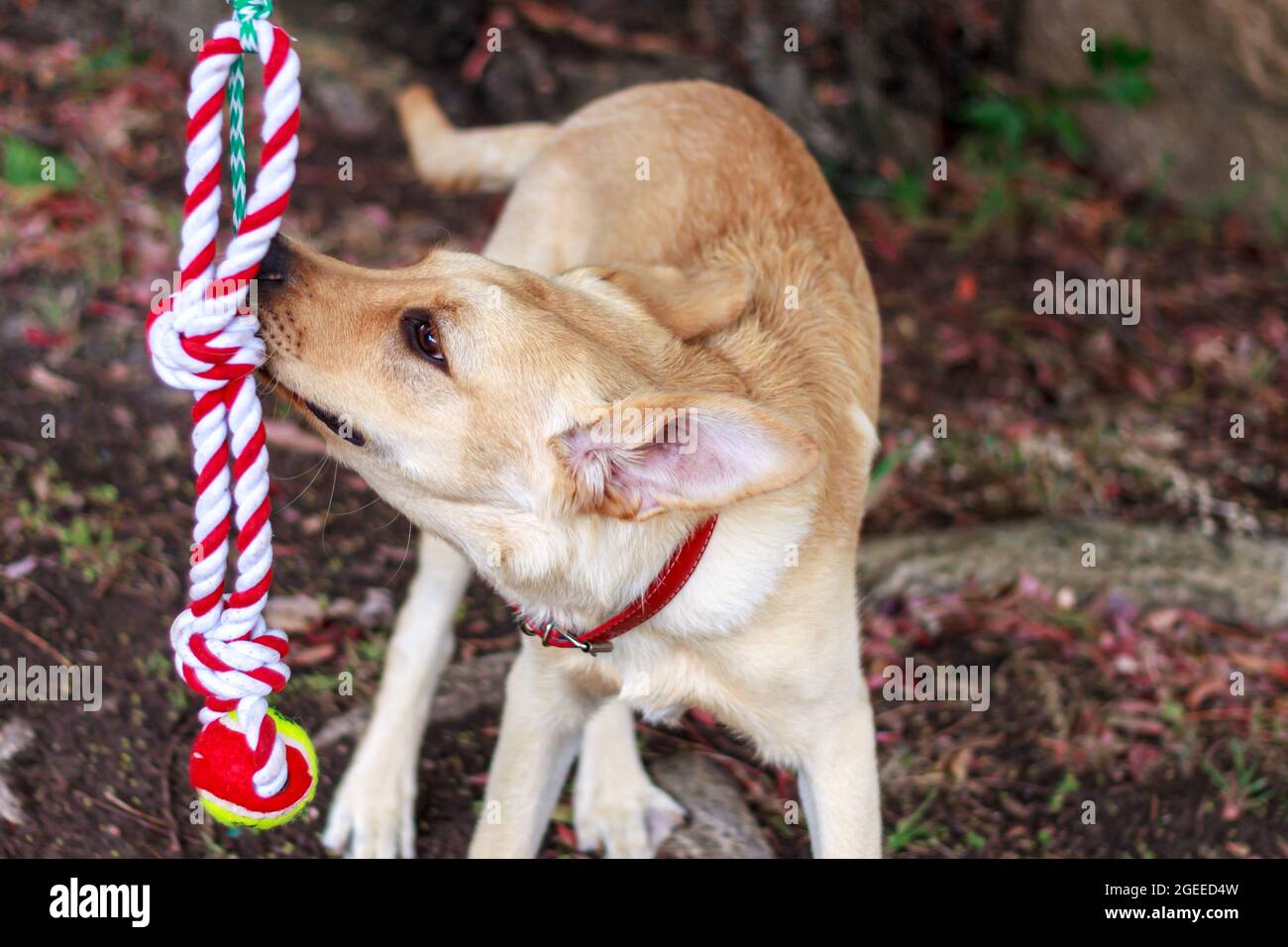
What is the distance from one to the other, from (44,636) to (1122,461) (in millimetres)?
4070

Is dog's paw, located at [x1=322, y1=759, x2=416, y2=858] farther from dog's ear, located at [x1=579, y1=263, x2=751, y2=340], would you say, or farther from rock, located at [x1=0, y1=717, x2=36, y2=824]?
dog's ear, located at [x1=579, y1=263, x2=751, y2=340]

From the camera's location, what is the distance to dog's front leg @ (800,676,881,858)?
3221 mm

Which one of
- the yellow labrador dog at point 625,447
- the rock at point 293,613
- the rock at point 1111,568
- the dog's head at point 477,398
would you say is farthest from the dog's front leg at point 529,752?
the rock at point 1111,568

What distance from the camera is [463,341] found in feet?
8.98

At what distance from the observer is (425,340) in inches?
Result: 108

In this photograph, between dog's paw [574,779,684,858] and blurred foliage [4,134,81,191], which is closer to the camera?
dog's paw [574,779,684,858]

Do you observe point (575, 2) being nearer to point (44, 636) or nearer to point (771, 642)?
point (44, 636)

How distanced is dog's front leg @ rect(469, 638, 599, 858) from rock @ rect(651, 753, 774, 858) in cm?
53

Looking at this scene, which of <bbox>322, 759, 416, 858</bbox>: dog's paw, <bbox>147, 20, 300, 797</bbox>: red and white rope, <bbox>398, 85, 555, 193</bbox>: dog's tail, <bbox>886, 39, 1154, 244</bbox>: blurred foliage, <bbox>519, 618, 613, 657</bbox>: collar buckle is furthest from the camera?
<bbox>886, 39, 1154, 244</bbox>: blurred foliage

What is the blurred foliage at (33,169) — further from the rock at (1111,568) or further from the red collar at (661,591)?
the red collar at (661,591)

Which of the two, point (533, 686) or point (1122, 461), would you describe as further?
point (1122, 461)

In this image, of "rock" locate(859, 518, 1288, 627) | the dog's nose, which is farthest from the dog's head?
"rock" locate(859, 518, 1288, 627)

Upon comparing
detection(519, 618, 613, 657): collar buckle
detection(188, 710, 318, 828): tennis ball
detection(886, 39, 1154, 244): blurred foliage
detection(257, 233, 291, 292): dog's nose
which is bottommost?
detection(188, 710, 318, 828): tennis ball
